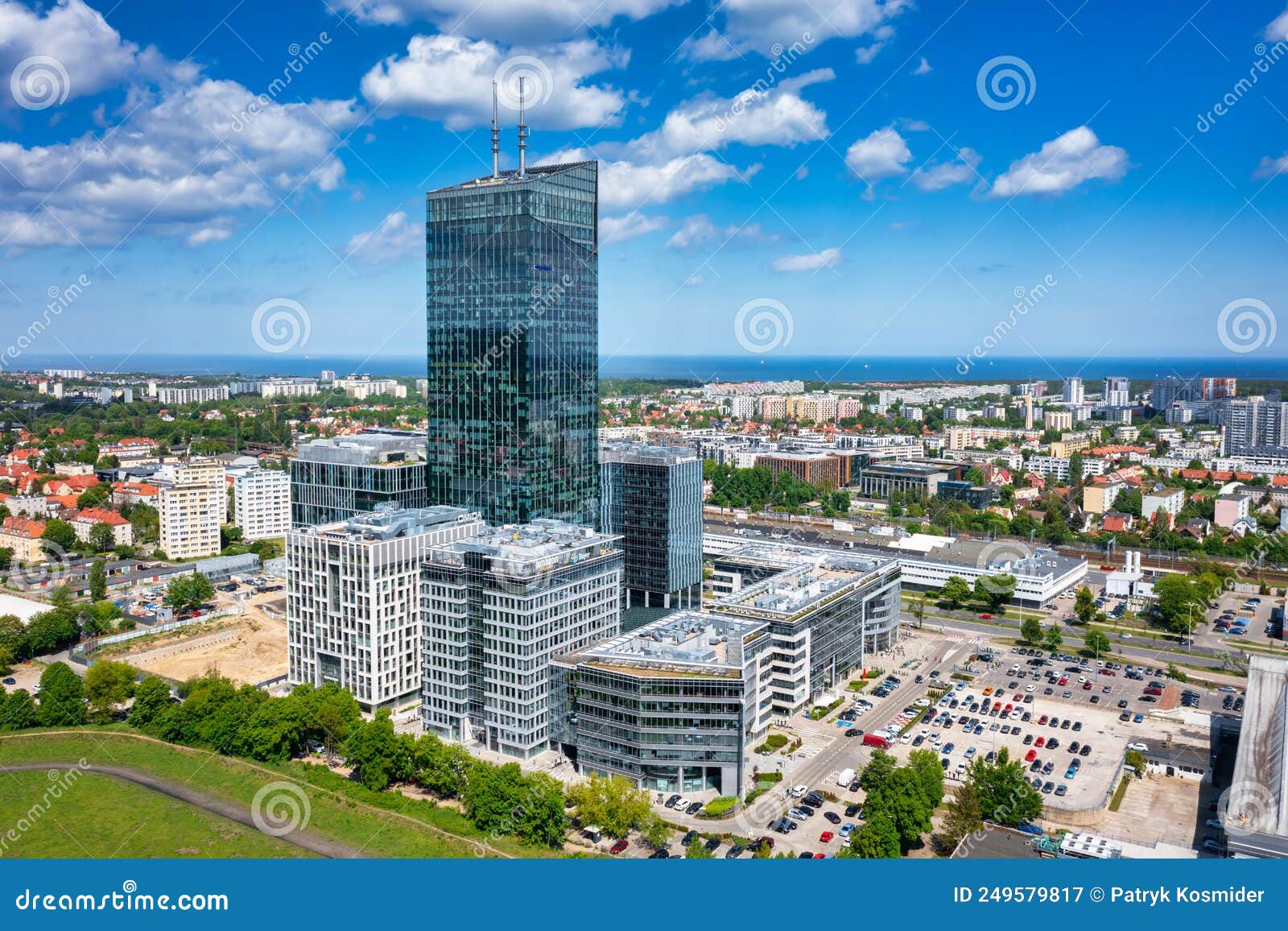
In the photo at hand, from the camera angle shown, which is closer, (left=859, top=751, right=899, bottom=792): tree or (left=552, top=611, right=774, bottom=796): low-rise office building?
(left=859, top=751, right=899, bottom=792): tree

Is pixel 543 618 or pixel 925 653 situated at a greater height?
pixel 543 618

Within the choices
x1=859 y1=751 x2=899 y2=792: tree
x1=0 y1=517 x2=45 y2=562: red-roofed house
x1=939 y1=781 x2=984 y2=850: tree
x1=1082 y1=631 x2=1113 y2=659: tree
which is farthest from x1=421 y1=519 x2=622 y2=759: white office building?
x1=0 y1=517 x2=45 y2=562: red-roofed house

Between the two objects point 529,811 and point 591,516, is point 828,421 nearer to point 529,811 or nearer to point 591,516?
point 591,516

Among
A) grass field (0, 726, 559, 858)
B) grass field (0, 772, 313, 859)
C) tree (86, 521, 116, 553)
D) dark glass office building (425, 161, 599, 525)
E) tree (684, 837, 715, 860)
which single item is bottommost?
grass field (0, 772, 313, 859)

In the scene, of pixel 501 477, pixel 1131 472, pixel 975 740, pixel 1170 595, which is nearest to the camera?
pixel 975 740

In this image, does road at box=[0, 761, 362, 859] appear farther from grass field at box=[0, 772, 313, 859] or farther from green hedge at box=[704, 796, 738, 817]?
green hedge at box=[704, 796, 738, 817]

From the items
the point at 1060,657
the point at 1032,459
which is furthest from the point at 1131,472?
the point at 1060,657

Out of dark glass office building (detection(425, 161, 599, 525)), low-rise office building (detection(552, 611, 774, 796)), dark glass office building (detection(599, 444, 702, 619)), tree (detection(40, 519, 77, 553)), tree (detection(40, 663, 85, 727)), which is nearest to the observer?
low-rise office building (detection(552, 611, 774, 796))
